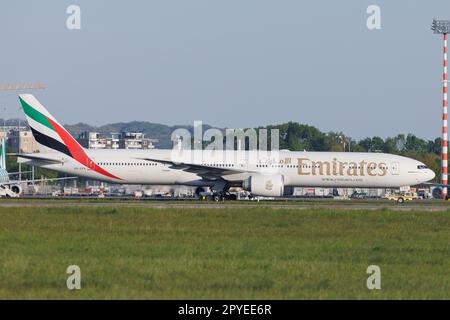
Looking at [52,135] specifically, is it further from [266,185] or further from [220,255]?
[220,255]

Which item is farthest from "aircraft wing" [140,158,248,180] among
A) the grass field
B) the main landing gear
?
the grass field

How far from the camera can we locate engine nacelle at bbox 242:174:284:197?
5634 cm

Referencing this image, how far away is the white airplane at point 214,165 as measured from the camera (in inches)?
2334

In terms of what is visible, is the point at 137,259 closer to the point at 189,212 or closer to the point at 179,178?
the point at 189,212

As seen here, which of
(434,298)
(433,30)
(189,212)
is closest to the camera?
(434,298)

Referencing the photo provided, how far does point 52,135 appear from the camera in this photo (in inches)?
2333

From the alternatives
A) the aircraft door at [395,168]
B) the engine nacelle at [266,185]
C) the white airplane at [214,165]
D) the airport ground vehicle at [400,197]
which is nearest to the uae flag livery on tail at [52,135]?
the white airplane at [214,165]

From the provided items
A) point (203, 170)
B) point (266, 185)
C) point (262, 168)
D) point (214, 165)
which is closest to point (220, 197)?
point (203, 170)

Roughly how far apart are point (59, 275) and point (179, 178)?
4197cm

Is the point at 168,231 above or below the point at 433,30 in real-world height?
below

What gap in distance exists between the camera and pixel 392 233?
30.3 m

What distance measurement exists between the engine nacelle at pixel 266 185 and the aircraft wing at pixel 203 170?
2.22 meters
